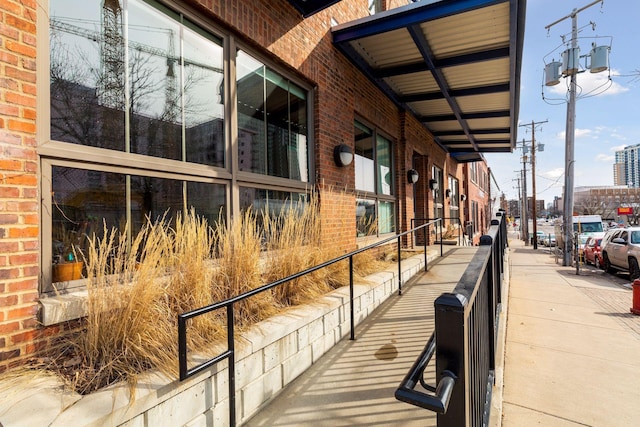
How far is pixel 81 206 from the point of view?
2359mm

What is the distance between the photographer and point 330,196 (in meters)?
5.06

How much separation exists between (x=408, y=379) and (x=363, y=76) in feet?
20.1

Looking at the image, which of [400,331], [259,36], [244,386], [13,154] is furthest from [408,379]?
[259,36]

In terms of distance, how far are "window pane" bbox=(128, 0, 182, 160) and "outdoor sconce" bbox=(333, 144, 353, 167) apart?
2624 millimetres

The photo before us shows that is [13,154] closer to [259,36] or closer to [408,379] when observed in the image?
[408,379]

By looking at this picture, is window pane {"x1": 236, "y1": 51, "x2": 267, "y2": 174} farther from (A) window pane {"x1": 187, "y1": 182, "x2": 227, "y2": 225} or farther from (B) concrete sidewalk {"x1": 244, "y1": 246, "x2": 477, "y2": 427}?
(B) concrete sidewalk {"x1": 244, "y1": 246, "x2": 477, "y2": 427}

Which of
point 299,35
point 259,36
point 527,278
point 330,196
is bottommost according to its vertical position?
point 527,278

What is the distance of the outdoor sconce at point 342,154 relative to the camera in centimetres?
521

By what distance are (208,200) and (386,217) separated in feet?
17.1

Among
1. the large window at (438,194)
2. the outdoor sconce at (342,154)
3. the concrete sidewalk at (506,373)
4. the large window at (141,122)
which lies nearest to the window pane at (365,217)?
the outdoor sconce at (342,154)

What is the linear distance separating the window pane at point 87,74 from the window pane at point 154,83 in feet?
0.32

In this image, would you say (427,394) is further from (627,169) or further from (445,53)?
(627,169)

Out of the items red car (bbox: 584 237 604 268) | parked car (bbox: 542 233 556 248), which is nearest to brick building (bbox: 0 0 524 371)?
red car (bbox: 584 237 604 268)

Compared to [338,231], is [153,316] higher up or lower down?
lower down
